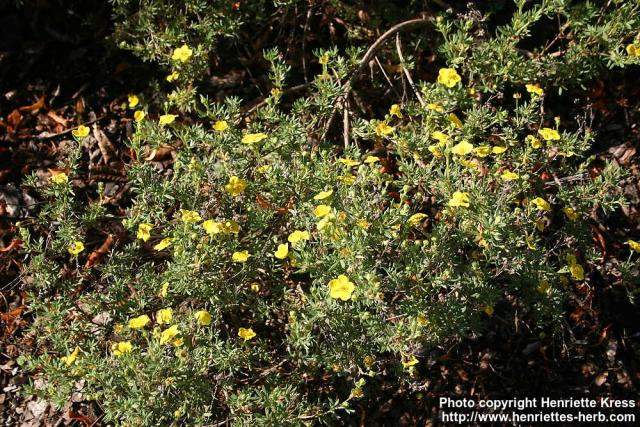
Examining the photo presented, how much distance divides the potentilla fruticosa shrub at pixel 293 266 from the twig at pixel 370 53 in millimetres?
118

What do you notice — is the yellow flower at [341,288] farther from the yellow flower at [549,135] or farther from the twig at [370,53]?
the yellow flower at [549,135]

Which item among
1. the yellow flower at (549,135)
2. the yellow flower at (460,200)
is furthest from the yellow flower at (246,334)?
the yellow flower at (549,135)

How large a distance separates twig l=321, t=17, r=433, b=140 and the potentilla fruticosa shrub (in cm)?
12

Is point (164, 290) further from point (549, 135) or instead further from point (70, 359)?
point (549, 135)

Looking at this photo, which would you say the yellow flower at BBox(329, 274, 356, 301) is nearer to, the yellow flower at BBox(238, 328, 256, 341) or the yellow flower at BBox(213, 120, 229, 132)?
the yellow flower at BBox(238, 328, 256, 341)

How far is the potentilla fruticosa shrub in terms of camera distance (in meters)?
2.70

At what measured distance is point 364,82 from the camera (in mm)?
4094

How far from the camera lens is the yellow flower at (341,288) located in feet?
8.22

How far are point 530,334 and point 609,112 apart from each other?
160cm

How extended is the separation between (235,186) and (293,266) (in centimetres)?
46

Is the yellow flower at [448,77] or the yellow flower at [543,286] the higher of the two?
the yellow flower at [448,77]

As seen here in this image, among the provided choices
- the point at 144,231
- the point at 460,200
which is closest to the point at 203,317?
the point at 144,231

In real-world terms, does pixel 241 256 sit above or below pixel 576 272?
above

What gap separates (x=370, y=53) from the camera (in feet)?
11.9
